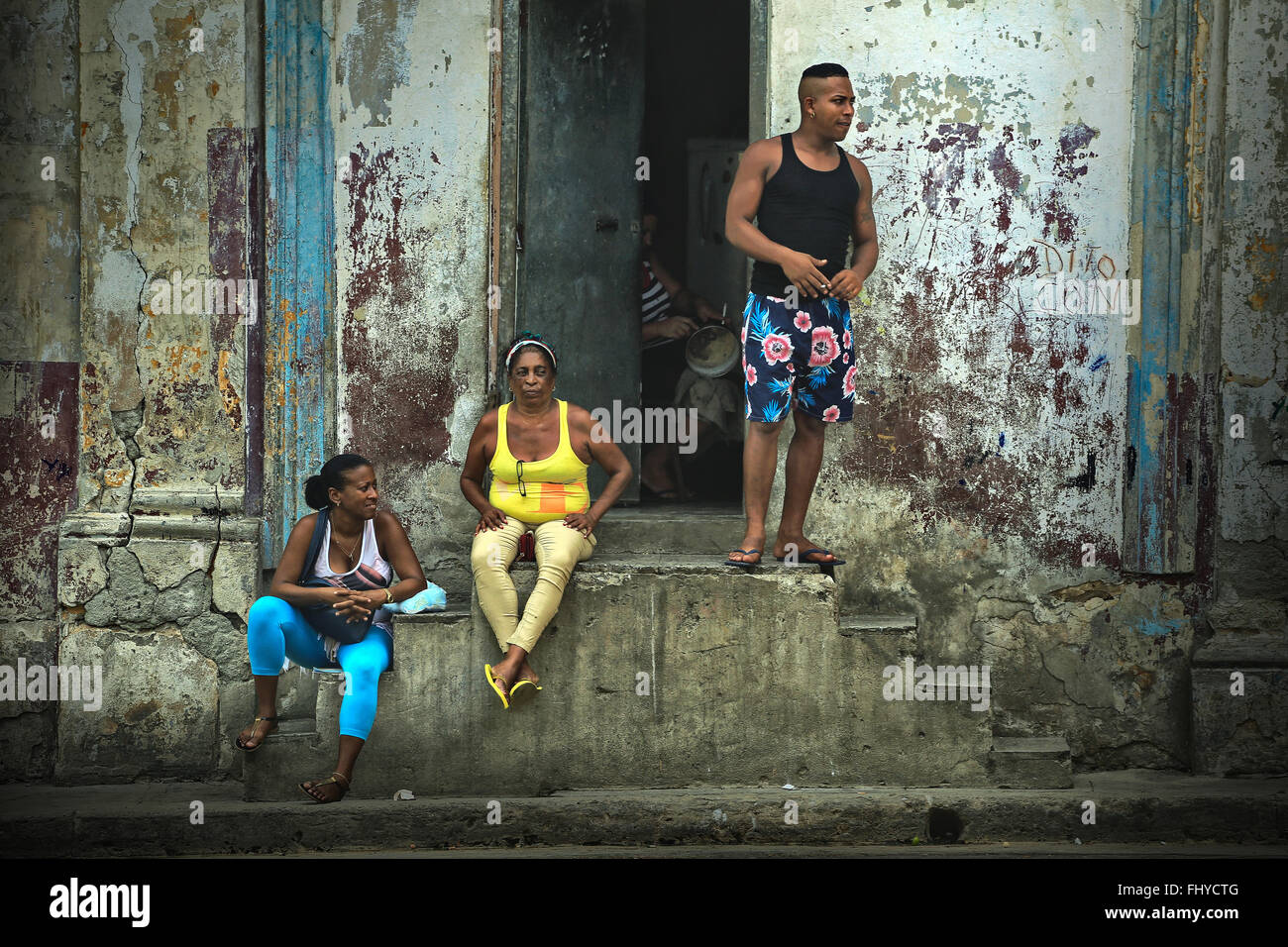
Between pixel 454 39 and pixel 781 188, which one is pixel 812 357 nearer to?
pixel 781 188

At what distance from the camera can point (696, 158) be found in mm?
8695

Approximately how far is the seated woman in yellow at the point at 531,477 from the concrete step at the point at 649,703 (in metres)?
0.14

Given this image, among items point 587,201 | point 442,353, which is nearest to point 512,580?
point 442,353

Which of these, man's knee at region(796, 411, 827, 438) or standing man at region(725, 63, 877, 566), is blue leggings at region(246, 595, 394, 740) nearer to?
standing man at region(725, 63, 877, 566)

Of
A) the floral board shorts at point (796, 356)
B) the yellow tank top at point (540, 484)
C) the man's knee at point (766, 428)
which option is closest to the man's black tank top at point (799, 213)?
the floral board shorts at point (796, 356)

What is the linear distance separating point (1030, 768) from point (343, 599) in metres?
2.93

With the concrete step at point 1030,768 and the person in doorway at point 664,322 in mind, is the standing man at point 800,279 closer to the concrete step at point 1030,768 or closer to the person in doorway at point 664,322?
the concrete step at point 1030,768

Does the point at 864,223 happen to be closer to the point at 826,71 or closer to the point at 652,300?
the point at 826,71

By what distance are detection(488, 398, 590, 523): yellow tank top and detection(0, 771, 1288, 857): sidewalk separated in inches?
46.9

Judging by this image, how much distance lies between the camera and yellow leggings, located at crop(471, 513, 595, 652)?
5.41m

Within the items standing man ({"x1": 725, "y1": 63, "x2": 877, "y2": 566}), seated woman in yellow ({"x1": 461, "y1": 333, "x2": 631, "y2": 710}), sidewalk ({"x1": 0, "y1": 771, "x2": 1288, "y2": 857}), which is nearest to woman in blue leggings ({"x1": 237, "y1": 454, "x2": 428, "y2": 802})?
sidewalk ({"x1": 0, "y1": 771, "x2": 1288, "y2": 857})

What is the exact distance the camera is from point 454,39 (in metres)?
6.24

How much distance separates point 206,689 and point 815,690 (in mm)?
2809

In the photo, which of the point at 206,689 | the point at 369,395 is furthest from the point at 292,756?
the point at 369,395
